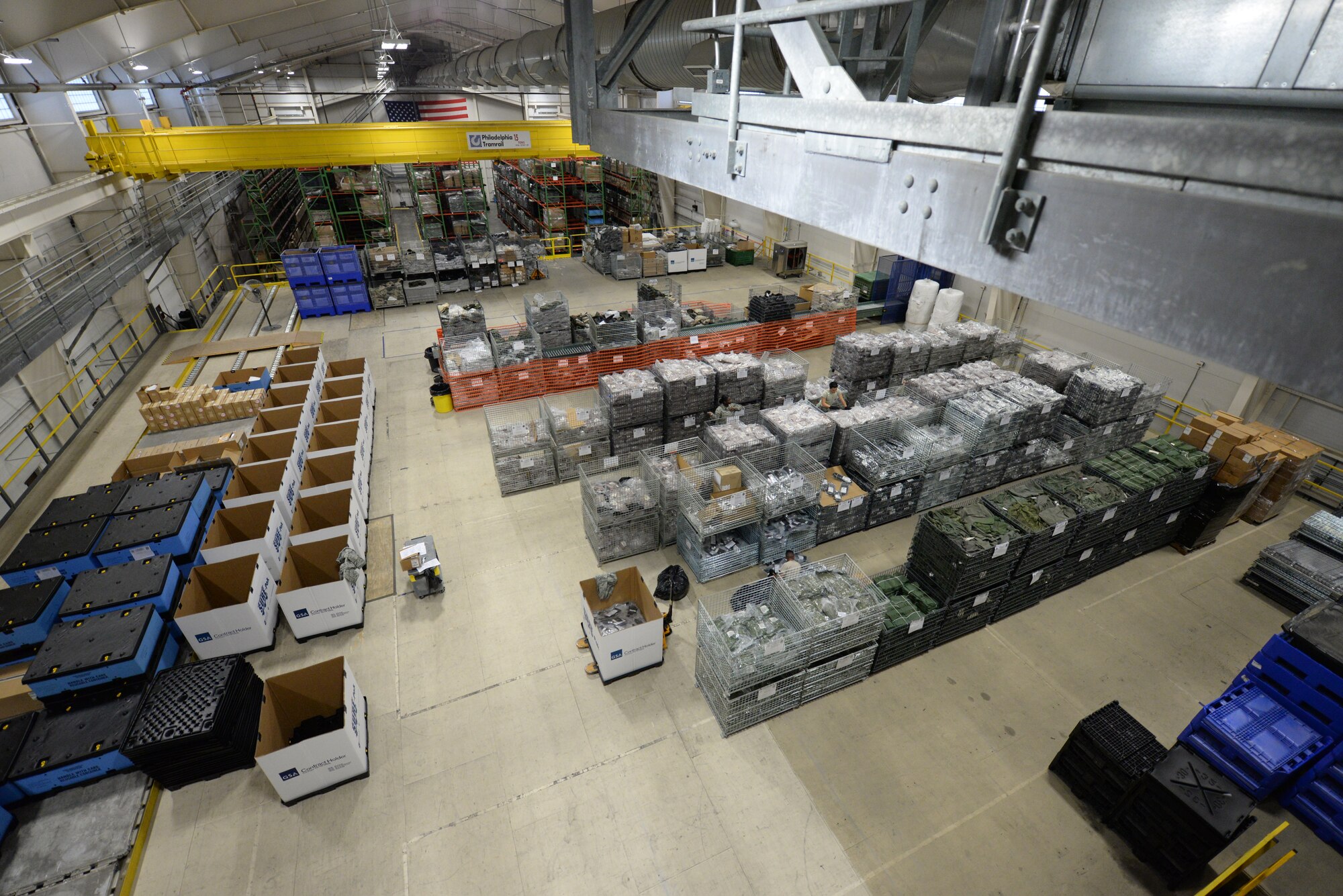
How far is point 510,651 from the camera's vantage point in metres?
6.54

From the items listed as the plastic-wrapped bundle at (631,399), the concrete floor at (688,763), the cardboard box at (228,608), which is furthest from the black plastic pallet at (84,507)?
the plastic-wrapped bundle at (631,399)

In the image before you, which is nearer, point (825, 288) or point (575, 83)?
point (575, 83)

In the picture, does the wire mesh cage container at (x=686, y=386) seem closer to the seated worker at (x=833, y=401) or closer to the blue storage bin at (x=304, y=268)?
the seated worker at (x=833, y=401)

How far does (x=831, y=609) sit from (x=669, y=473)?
2986mm

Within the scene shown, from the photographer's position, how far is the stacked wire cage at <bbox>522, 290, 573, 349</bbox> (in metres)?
12.2

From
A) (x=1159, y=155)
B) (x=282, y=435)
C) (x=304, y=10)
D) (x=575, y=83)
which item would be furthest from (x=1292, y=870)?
(x=304, y=10)

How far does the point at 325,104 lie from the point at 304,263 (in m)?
23.5

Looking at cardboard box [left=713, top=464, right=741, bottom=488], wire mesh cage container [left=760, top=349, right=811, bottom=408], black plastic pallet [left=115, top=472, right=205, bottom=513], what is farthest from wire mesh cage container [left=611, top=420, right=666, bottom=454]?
black plastic pallet [left=115, top=472, right=205, bottom=513]

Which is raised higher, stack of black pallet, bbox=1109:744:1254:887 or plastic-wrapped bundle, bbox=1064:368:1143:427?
plastic-wrapped bundle, bbox=1064:368:1143:427

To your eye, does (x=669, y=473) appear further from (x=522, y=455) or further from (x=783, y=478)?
(x=522, y=455)

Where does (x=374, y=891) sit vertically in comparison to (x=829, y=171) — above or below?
below

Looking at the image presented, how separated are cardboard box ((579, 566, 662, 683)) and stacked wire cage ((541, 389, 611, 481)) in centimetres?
297

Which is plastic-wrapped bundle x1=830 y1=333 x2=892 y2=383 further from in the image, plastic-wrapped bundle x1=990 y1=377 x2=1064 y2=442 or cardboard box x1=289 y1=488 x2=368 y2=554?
cardboard box x1=289 y1=488 x2=368 y2=554

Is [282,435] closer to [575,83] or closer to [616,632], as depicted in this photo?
[616,632]
